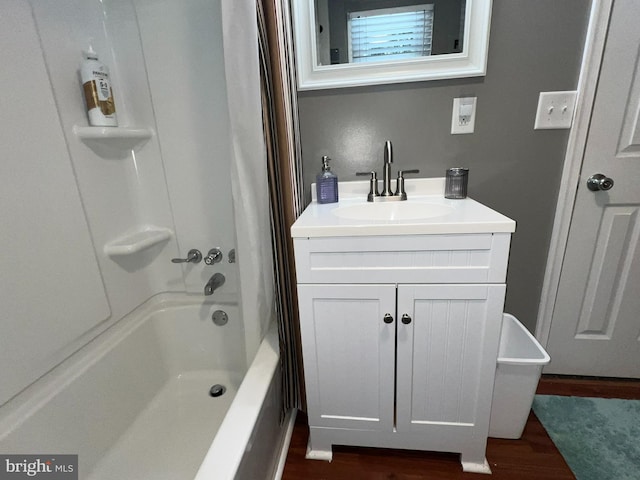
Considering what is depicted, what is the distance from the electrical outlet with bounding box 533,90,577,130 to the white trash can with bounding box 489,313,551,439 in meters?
0.79

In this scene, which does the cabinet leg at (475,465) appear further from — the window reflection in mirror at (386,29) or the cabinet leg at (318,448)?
the window reflection in mirror at (386,29)

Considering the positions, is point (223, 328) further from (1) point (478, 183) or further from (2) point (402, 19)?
(2) point (402, 19)

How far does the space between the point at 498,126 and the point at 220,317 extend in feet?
4.54

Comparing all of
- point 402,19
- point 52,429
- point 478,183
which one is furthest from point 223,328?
point 402,19

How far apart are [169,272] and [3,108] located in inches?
30.8

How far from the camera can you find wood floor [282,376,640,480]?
39.5 inches

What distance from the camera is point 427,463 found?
3.43 ft

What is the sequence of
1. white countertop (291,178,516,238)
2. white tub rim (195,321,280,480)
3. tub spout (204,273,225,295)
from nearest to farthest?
white tub rim (195,321,280,480), white countertop (291,178,516,238), tub spout (204,273,225,295)

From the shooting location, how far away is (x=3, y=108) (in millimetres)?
805

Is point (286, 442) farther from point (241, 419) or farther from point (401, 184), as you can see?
point (401, 184)

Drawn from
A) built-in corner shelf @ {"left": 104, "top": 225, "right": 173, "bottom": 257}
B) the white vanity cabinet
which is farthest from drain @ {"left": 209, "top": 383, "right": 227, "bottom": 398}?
built-in corner shelf @ {"left": 104, "top": 225, "right": 173, "bottom": 257}

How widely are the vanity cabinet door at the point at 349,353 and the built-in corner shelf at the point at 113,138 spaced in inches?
34.5

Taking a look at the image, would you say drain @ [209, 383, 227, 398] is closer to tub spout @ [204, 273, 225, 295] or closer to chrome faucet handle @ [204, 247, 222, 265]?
tub spout @ [204, 273, 225, 295]

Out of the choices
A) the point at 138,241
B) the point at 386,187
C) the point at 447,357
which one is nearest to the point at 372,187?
the point at 386,187
